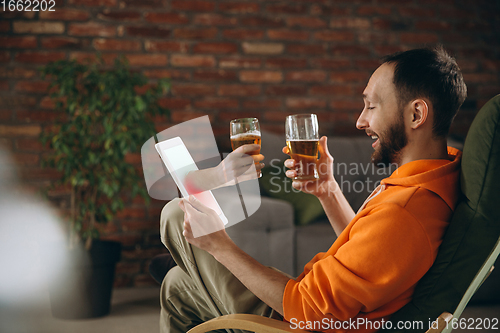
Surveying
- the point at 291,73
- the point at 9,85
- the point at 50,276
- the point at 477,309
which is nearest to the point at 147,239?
the point at 50,276

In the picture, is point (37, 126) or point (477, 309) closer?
point (477, 309)

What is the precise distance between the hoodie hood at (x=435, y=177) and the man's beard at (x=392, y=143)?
66mm

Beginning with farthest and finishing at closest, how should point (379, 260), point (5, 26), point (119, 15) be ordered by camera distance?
point (119, 15) → point (5, 26) → point (379, 260)

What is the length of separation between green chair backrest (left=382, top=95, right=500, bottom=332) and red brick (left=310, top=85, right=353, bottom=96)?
2.17 meters

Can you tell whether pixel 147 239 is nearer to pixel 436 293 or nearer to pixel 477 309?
pixel 477 309

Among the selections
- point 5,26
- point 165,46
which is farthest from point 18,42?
point 165,46

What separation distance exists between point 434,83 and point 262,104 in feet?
6.58

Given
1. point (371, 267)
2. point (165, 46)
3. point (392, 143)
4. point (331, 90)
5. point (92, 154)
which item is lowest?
point (371, 267)

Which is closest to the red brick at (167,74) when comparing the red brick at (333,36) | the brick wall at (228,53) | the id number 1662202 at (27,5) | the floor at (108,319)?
the brick wall at (228,53)

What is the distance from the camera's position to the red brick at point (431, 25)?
10.1ft

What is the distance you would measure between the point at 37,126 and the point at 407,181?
2472 mm

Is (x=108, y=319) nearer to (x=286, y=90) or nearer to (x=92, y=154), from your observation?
(x=92, y=154)

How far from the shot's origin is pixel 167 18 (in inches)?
109

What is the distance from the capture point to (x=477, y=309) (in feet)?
7.40
